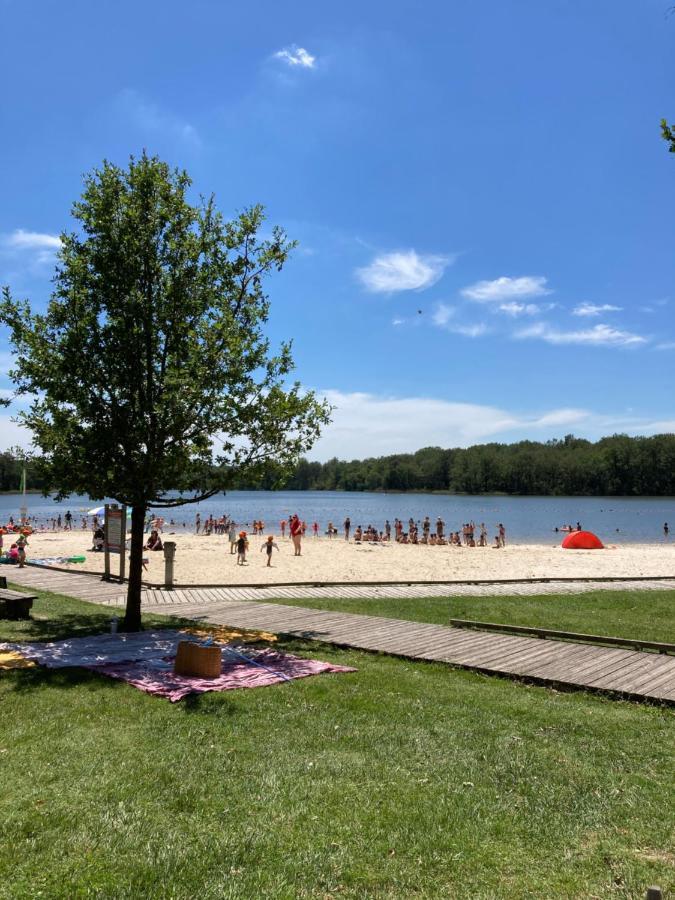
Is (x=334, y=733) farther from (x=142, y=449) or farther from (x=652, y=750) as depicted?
(x=142, y=449)

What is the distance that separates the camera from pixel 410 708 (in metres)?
6.45

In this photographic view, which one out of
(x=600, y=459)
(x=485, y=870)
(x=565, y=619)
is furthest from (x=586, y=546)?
(x=600, y=459)

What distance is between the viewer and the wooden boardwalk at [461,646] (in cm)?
759

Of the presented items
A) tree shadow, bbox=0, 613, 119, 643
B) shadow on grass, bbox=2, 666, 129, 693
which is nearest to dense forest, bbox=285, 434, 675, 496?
tree shadow, bbox=0, 613, 119, 643

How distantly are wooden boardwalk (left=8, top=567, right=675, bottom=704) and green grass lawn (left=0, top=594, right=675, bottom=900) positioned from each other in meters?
0.69

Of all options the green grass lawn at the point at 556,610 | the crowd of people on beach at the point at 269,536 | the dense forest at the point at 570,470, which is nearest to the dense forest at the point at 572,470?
the dense forest at the point at 570,470

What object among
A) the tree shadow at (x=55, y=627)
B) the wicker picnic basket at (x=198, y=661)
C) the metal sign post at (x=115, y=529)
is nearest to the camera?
the wicker picnic basket at (x=198, y=661)

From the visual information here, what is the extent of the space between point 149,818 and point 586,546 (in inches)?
1603

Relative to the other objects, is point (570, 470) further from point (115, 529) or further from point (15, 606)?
point (15, 606)

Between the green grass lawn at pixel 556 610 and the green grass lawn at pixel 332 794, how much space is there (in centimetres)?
429

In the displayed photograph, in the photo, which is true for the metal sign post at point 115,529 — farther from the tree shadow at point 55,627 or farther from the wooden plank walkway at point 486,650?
the wooden plank walkway at point 486,650

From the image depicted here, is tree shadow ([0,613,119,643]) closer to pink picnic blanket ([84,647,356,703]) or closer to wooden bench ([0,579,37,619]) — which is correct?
wooden bench ([0,579,37,619])

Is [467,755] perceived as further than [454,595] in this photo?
No

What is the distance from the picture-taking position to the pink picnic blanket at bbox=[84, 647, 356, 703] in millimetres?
7055
